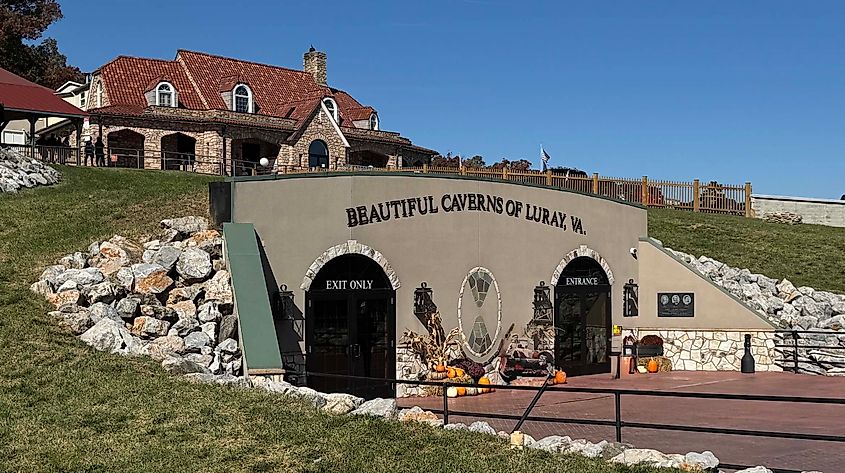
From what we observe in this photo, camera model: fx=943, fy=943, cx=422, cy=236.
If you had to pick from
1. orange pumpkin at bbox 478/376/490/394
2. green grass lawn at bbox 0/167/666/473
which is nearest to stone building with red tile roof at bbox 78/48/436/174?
orange pumpkin at bbox 478/376/490/394

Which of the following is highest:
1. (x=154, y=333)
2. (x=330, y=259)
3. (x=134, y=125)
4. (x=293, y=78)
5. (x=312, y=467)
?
(x=293, y=78)

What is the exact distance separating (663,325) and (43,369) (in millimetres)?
16176

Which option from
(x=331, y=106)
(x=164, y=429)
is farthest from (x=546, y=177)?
(x=164, y=429)

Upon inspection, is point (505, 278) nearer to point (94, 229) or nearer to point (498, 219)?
point (498, 219)

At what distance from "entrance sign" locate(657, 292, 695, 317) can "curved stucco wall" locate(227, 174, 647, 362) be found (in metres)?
1.00

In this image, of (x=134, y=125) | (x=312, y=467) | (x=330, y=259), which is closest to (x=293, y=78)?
(x=134, y=125)

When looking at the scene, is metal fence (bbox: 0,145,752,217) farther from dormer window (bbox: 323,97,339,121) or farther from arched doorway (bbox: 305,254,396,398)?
arched doorway (bbox: 305,254,396,398)

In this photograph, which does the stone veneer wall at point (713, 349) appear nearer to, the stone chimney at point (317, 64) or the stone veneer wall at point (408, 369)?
the stone veneer wall at point (408, 369)

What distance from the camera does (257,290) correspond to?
16.2 metres

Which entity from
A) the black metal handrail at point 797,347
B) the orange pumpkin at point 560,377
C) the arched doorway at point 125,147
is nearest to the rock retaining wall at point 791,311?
the black metal handrail at point 797,347

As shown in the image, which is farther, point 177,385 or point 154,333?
point 154,333

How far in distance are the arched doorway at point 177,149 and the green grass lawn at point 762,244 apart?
21.1m

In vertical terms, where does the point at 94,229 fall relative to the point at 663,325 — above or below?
above

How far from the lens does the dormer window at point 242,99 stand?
47.6m
